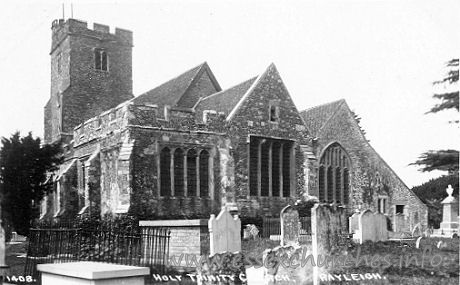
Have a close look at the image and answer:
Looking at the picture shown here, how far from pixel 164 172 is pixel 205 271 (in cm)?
1110

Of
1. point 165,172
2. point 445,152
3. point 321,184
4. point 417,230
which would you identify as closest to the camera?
point 445,152

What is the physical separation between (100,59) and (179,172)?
52.6ft

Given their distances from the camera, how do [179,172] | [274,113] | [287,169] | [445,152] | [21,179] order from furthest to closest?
[287,169] < [274,113] < [179,172] < [21,179] < [445,152]

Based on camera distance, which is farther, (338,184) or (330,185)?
(338,184)

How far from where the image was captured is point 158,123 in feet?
72.4

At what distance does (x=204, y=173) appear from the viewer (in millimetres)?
23281

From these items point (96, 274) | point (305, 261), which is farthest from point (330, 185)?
point (96, 274)

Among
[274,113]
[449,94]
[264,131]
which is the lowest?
[449,94]

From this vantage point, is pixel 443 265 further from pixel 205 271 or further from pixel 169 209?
pixel 169 209

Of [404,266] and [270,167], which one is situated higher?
[270,167]

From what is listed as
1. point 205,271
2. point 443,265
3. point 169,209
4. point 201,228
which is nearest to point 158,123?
point 169,209

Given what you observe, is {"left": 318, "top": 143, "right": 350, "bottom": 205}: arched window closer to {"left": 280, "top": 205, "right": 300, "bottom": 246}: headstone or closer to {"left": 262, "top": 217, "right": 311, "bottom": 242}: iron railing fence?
{"left": 262, "top": 217, "right": 311, "bottom": 242}: iron railing fence

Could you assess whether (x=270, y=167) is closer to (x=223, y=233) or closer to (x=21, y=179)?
(x=21, y=179)

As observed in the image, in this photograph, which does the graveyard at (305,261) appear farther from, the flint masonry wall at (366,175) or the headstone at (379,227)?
the flint masonry wall at (366,175)
